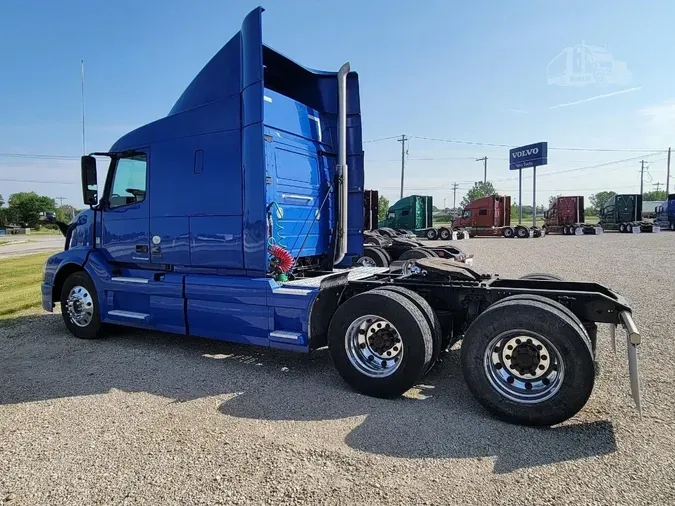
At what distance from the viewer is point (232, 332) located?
5355 mm

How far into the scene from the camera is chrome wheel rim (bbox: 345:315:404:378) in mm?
4430

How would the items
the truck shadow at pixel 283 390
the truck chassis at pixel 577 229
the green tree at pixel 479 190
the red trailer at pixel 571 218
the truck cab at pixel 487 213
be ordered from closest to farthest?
the truck shadow at pixel 283 390 → the truck cab at pixel 487 213 → the truck chassis at pixel 577 229 → the red trailer at pixel 571 218 → the green tree at pixel 479 190

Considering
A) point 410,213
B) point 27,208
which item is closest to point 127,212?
point 410,213

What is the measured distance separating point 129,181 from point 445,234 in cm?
2926

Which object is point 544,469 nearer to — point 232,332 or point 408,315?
point 408,315

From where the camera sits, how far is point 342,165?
6.30 m

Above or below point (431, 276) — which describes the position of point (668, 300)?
below

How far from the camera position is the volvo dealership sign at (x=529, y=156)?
51.0 metres

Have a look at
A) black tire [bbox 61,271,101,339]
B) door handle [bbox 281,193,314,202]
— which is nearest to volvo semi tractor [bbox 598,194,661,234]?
door handle [bbox 281,193,314,202]

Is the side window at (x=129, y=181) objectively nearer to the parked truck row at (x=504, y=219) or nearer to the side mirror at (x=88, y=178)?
the side mirror at (x=88, y=178)

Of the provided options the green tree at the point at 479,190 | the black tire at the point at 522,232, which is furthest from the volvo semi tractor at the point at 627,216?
the green tree at the point at 479,190

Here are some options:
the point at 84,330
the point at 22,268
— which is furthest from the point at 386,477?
the point at 22,268

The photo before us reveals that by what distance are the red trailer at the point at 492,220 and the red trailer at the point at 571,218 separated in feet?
17.8

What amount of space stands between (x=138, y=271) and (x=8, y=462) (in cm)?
352
